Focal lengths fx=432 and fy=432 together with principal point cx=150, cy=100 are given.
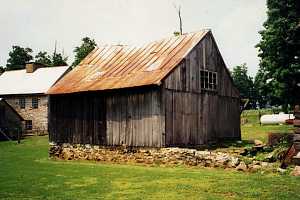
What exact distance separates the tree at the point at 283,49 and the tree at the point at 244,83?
6995 centimetres

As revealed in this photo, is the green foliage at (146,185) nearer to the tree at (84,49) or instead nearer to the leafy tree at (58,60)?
the tree at (84,49)

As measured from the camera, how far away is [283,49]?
33281mm

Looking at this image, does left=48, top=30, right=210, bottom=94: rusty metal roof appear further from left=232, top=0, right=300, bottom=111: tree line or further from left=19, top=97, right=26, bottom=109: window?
left=19, top=97, right=26, bottom=109: window

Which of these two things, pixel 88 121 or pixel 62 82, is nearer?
pixel 88 121

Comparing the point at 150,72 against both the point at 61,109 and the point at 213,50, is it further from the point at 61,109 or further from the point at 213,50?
the point at 61,109

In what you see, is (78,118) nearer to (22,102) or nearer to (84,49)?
(22,102)

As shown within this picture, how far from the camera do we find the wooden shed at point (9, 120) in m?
51.7

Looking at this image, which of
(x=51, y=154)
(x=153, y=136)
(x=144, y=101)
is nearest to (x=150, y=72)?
(x=144, y=101)

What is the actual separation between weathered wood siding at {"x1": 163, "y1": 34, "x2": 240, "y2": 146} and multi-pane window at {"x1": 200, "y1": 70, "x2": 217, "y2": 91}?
27cm

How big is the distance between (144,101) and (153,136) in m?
2.11

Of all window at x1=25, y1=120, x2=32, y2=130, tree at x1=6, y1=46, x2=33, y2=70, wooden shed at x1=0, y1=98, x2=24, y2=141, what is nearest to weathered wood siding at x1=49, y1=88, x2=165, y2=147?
wooden shed at x1=0, y1=98, x2=24, y2=141

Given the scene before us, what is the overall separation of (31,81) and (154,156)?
37.9m

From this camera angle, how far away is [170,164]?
22.7 m

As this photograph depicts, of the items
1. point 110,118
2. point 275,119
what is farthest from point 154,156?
point 275,119
